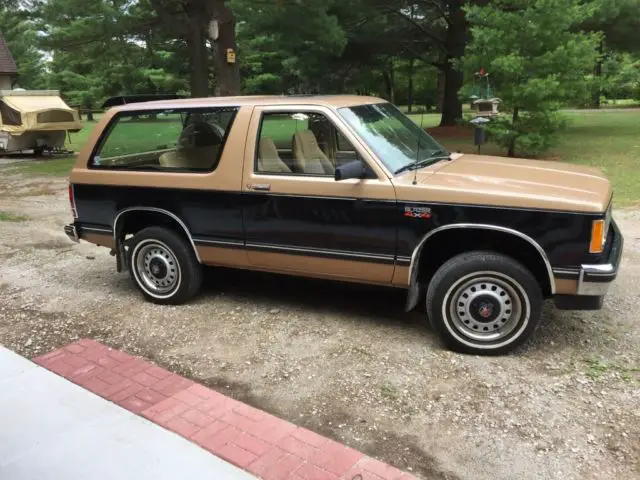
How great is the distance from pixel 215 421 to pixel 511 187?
2453 mm

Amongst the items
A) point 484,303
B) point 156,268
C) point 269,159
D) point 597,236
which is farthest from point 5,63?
point 597,236

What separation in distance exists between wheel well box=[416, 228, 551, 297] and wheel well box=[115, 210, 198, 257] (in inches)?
82.7

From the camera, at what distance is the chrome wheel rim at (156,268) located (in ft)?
17.1

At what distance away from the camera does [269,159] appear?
468cm

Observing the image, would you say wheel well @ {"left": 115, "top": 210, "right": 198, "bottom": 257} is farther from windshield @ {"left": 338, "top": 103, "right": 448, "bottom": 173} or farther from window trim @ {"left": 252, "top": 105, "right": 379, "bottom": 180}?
windshield @ {"left": 338, "top": 103, "right": 448, "bottom": 173}

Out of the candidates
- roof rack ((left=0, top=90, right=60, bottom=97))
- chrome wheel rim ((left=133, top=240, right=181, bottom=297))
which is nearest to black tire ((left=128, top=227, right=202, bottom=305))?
chrome wheel rim ((left=133, top=240, right=181, bottom=297))

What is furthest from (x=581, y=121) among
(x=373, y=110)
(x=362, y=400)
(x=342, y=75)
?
(x=362, y=400)

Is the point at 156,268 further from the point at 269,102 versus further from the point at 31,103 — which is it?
the point at 31,103

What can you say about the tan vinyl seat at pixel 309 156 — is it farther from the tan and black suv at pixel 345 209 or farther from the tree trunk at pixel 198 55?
the tree trunk at pixel 198 55

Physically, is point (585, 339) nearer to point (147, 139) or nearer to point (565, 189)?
point (565, 189)

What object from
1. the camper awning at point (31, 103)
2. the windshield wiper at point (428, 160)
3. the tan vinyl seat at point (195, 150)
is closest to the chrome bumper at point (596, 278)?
the windshield wiper at point (428, 160)

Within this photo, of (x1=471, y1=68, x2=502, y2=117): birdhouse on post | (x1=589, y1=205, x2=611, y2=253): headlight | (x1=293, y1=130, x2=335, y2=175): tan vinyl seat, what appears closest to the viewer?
(x1=589, y1=205, x2=611, y2=253): headlight

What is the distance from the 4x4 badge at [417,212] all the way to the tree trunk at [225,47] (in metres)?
11.6

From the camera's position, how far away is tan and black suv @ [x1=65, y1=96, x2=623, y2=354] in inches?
153
